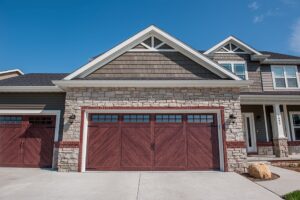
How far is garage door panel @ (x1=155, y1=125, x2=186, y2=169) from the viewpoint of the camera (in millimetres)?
8695

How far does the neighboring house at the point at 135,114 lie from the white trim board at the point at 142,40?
0.14 ft

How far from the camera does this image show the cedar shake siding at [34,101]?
32.6ft

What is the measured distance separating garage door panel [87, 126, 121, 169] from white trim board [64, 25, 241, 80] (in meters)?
2.64

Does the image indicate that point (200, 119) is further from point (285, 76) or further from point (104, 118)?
point (285, 76)

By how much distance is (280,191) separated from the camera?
5766 mm

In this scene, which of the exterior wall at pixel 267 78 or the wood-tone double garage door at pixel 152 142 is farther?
the exterior wall at pixel 267 78

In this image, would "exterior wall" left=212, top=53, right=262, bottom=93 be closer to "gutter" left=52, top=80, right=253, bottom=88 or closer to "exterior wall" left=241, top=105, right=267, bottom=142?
"exterior wall" left=241, top=105, right=267, bottom=142

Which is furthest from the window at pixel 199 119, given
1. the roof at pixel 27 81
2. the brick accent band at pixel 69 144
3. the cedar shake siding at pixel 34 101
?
the roof at pixel 27 81

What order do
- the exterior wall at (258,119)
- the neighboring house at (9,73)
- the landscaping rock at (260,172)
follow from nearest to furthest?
the landscaping rock at (260,172)
the exterior wall at (258,119)
the neighboring house at (9,73)

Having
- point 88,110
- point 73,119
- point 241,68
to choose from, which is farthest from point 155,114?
point 241,68

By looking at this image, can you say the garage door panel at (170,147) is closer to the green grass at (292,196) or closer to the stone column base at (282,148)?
the green grass at (292,196)

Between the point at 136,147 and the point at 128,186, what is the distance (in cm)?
263

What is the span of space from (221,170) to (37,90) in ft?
29.2

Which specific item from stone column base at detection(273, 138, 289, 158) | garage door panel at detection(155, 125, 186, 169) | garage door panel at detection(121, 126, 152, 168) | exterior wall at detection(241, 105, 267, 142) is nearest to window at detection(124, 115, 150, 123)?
garage door panel at detection(121, 126, 152, 168)
